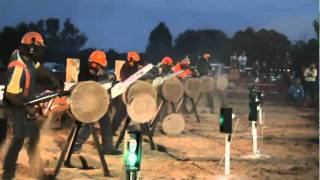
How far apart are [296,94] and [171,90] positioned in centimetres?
1696

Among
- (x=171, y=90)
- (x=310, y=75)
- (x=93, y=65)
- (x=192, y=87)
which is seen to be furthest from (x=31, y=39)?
(x=310, y=75)

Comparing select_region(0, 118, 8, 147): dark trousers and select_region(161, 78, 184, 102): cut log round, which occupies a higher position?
select_region(161, 78, 184, 102): cut log round

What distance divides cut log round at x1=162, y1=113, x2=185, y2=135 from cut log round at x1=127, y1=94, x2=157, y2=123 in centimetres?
444

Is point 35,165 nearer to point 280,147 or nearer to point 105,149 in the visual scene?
→ point 105,149

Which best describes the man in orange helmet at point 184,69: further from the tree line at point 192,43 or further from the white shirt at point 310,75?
the tree line at point 192,43

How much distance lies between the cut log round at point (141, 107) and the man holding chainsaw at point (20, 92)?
2584mm

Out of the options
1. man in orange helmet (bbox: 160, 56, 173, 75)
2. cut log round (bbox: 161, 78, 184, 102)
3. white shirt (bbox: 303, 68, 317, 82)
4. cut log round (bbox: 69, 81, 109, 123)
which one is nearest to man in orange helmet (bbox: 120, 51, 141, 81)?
cut log round (bbox: 161, 78, 184, 102)

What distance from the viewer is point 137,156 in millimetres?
6469

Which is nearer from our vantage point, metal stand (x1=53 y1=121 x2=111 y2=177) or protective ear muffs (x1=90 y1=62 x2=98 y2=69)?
metal stand (x1=53 y1=121 x2=111 y2=177)

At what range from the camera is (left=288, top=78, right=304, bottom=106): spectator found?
30.3 metres

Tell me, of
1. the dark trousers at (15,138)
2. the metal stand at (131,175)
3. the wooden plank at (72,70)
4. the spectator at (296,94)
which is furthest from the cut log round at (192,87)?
the metal stand at (131,175)

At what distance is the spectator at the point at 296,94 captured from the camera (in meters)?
30.3

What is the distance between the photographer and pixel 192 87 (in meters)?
19.0

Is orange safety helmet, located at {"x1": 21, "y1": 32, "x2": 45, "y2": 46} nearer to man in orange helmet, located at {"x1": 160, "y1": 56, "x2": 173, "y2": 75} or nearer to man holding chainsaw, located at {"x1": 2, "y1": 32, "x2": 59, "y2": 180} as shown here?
man holding chainsaw, located at {"x1": 2, "y1": 32, "x2": 59, "y2": 180}
